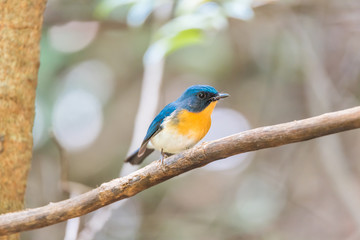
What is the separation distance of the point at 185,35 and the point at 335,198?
14.1 feet

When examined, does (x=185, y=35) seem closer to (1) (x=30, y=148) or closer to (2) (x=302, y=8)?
(1) (x=30, y=148)

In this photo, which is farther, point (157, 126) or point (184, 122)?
point (157, 126)

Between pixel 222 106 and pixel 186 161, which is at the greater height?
pixel 186 161

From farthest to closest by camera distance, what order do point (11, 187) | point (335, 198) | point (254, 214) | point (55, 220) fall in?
point (335, 198)
point (254, 214)
point (11, 187)
point (55, 220)

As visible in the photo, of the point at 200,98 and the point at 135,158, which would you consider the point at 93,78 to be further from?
the point at 200,98

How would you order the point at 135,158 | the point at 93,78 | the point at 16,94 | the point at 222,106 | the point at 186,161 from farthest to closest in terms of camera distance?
the point at 222,106
the point at 93,78
the point at 135,158
the point at 16,94
the point at 186,161

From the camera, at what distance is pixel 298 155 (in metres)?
6.01

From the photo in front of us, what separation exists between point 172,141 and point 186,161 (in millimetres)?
758

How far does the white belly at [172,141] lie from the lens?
255 centimetres

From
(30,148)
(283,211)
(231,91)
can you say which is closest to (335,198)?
(283,211)

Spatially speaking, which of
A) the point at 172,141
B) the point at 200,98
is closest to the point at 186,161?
the point at 172,141

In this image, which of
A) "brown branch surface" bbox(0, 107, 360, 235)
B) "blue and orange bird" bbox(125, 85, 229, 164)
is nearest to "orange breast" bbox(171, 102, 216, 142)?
"blue and orange bird" bbox(125, 85, 229, 164)

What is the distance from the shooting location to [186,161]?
5.95ft

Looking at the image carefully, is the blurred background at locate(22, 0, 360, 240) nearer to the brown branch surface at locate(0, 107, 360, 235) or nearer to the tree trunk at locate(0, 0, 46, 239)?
the tree trunk at locate(0, 0, 46, 239)
